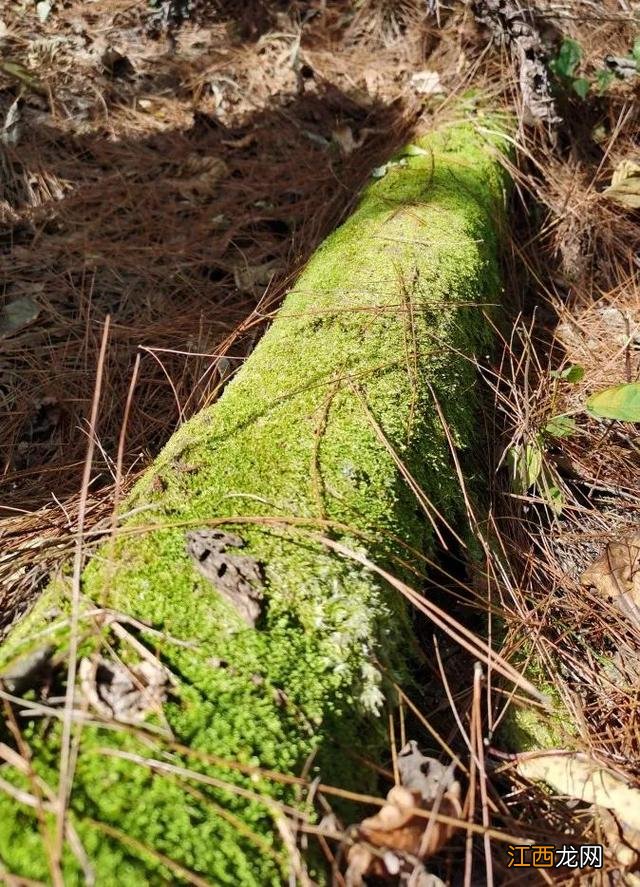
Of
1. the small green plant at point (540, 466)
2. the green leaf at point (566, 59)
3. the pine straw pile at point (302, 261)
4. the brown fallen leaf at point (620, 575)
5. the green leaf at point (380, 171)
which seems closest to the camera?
the pine straw pile at point (302, 261)

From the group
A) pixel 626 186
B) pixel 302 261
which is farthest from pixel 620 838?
pixel 626 186

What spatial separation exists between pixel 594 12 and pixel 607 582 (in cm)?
355

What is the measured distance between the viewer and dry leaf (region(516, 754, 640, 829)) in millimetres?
1306

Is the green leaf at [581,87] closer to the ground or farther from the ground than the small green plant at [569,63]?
closer to the ground

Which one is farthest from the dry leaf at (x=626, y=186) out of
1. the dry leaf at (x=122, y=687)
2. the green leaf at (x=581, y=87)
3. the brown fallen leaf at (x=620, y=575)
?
the dry leaf at (x=122, y=687)

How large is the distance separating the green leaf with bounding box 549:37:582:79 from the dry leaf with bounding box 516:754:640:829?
310cm

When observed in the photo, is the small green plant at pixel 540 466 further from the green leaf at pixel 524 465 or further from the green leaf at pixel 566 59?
the green leaf at pixel 566 59

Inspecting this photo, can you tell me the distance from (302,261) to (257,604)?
1.86 meters

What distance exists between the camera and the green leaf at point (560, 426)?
2117mm

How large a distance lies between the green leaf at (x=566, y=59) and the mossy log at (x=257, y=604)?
5.84 feet

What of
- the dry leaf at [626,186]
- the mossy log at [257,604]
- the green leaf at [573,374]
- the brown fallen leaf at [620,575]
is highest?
the mossy log at [257,604]

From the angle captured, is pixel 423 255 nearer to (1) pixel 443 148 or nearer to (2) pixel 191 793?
(1) pixel 443 148

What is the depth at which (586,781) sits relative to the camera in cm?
134

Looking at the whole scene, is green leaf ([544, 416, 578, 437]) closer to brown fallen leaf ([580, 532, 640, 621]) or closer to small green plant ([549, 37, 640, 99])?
brown fallen leaf ([580, 532, 640, 621])
